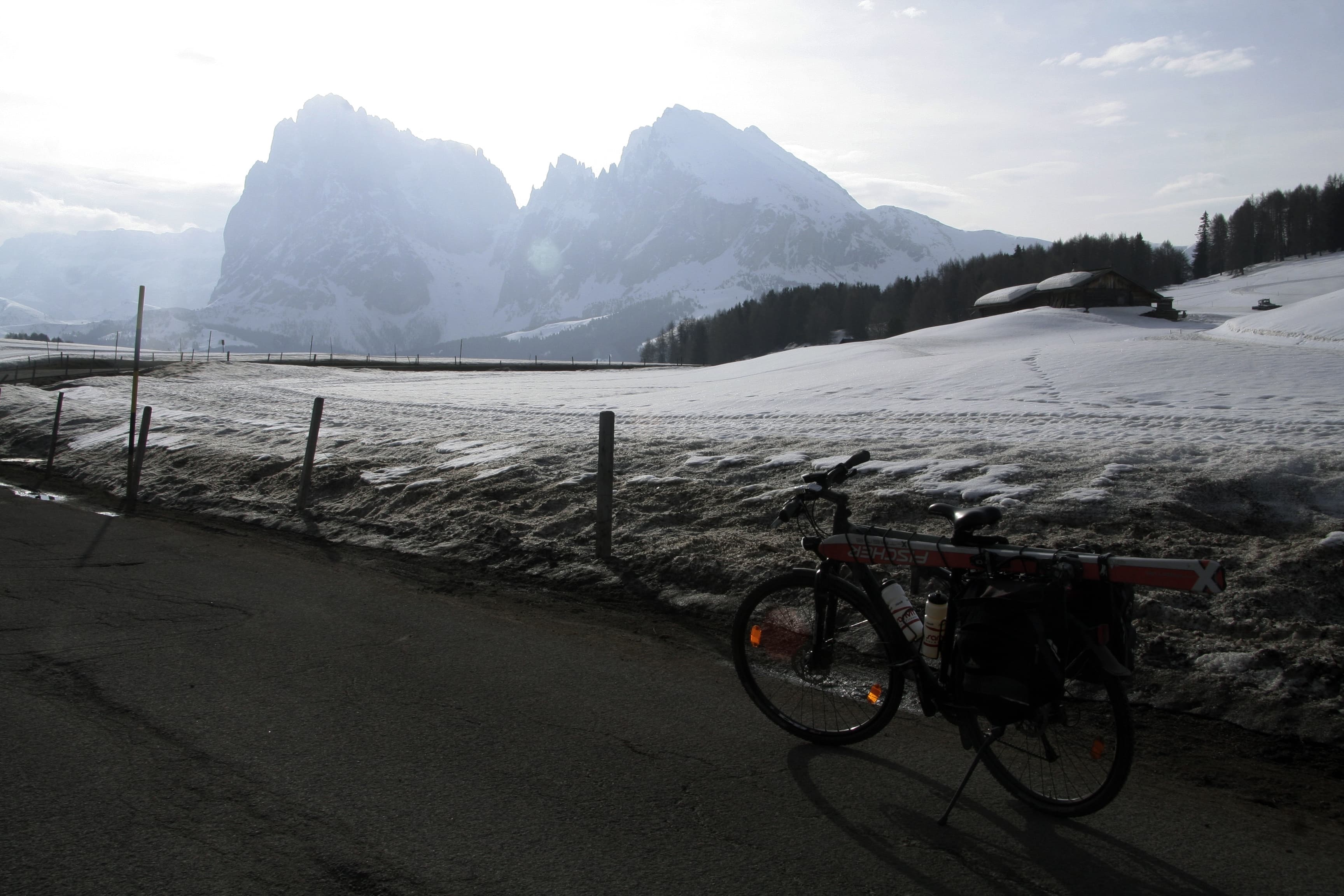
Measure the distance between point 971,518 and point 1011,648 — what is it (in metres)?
0.57

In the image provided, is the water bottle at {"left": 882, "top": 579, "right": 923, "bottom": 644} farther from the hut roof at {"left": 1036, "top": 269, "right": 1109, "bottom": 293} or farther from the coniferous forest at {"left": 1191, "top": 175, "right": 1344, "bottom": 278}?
the coniferous forest at {"left": 1191, "top": 175, "right": 1344, "bottom": 278}

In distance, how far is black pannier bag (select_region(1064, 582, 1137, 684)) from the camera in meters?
3.43

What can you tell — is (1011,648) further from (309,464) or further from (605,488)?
(309,464)

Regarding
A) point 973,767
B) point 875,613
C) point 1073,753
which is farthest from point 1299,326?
point 973,767

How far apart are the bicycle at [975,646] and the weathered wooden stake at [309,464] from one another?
8366 millimetres

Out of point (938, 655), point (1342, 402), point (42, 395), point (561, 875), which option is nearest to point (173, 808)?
point (561, 875)

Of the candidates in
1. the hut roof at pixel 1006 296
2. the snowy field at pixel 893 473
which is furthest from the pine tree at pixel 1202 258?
the snowy field at pixel 893 473

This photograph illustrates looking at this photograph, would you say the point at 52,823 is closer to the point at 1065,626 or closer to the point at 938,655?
the point at 938,655

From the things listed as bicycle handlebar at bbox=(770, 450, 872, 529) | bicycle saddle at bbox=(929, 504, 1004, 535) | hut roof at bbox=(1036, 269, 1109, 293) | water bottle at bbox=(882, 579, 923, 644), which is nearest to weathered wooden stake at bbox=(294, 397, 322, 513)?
bicycle handlebar at bbox=(770, 450, 872, 529)

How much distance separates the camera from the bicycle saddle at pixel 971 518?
3725 millimetres

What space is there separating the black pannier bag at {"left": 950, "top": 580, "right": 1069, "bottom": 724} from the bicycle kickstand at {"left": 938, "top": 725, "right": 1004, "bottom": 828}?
1.9 inches

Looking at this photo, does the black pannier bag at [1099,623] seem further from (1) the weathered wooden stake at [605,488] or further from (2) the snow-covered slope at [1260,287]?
(2) the snow-covered slope at [1260,287]

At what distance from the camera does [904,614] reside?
13.5 feet

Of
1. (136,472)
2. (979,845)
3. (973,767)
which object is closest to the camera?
(979,845)
